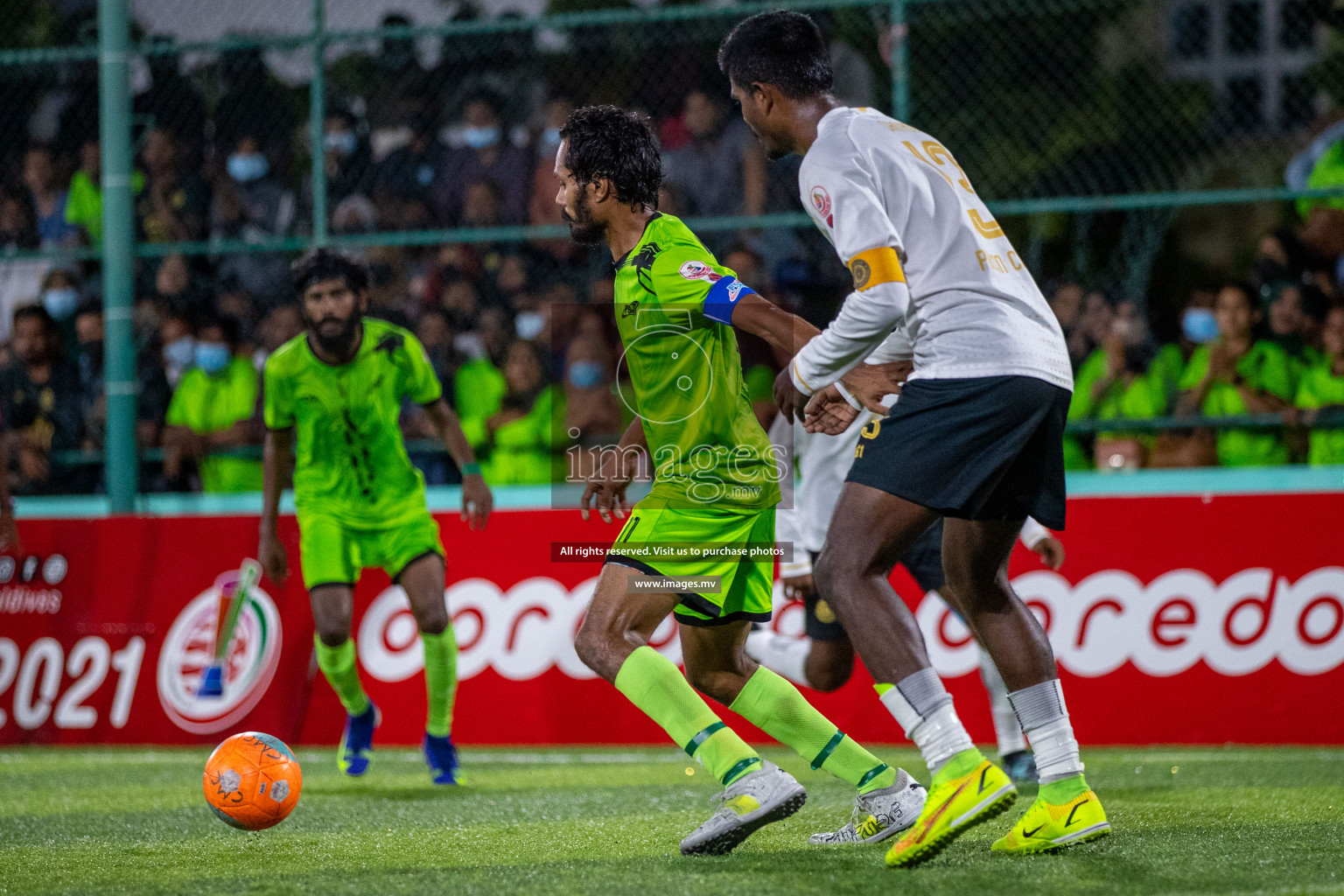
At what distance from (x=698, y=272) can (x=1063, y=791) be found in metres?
1.79

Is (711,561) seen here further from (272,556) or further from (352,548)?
(272,556)

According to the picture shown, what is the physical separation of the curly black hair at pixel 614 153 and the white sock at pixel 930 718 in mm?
1653

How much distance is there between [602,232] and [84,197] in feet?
26.0

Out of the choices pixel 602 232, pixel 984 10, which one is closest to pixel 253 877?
pixel 602 232

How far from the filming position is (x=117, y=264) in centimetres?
943

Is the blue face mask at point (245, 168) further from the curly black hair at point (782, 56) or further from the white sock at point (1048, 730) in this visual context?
the white sock at point (1048, 730)

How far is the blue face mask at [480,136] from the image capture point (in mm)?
10594

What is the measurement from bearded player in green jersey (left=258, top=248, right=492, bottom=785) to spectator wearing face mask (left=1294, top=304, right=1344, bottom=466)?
15.3 ft

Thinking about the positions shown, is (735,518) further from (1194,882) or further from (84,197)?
(84,197)

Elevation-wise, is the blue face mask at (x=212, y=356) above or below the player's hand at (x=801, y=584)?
above

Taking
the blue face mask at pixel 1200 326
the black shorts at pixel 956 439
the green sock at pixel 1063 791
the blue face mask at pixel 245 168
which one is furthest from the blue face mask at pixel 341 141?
the green sock at pixel 1063 791

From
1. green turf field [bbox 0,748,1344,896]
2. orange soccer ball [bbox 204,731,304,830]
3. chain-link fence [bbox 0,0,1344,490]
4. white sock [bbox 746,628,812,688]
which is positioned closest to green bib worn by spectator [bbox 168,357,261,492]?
chain-link fence [bbox 0,0,1344,490]

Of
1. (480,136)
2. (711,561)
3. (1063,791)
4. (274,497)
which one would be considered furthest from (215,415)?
(1063,791)

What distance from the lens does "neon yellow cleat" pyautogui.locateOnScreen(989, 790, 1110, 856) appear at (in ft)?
13.9
